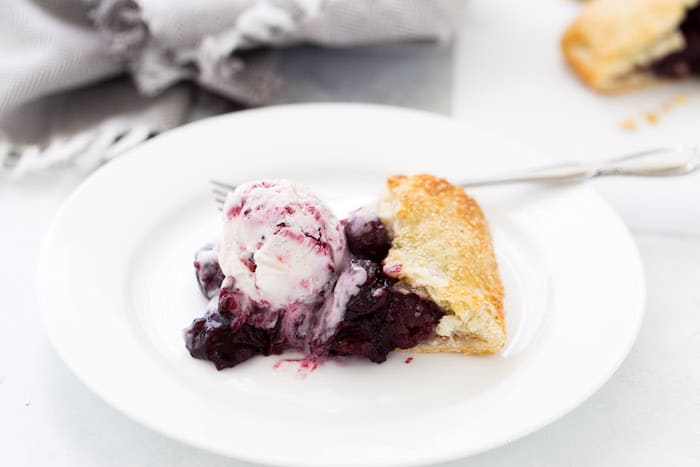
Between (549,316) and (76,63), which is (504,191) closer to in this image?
(549,316)

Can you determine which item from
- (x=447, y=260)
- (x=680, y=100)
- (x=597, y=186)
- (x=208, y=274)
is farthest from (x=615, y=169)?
(x=208, y=274)

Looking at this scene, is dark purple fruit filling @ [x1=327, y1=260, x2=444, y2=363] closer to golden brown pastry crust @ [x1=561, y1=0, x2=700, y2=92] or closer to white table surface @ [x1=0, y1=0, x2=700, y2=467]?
white table surface @ [x1=0, y1=0, x2=700, y2=467]

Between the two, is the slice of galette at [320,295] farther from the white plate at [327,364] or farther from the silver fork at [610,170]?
the silver fork at [610,170]

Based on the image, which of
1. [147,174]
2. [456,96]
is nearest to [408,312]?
[147,174]

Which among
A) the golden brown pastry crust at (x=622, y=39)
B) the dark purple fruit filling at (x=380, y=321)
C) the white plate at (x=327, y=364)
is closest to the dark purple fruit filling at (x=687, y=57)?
the golden brown pastry crust at (x=622, y=39)

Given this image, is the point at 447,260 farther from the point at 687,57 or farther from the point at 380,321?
the point at 687,57

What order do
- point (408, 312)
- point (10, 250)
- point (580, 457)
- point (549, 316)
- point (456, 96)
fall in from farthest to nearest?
point (456, 96)
point (10, 250)
point (549, 316)
point (408, 312)
point (580, 457)

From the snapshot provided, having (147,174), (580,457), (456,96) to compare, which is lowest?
(580,457)
